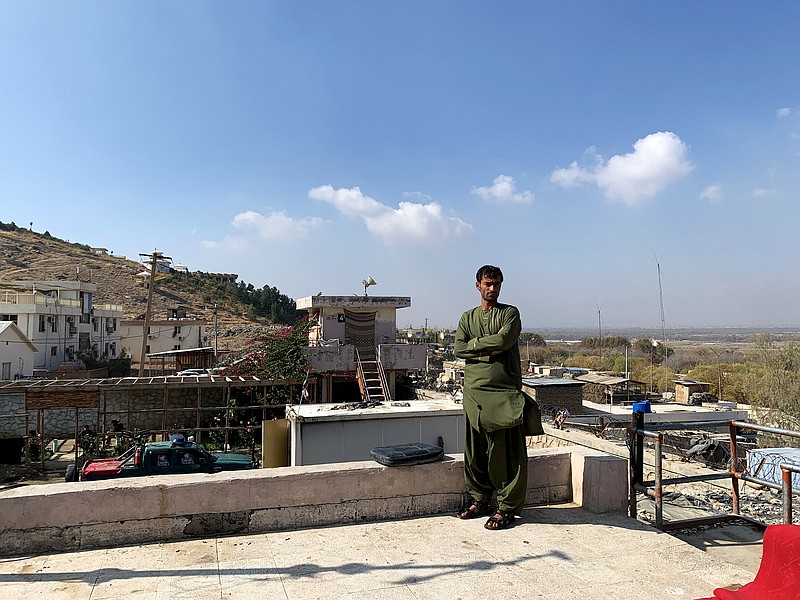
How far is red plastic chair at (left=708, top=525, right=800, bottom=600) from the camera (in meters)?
2.57

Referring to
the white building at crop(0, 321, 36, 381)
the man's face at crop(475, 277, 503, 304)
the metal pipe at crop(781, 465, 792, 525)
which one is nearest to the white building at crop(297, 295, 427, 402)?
the white building at crop(0, 321, 36, 381)

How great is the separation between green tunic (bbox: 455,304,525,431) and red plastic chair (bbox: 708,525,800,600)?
1799mm

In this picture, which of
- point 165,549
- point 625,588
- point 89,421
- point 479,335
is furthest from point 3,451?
point 625,588

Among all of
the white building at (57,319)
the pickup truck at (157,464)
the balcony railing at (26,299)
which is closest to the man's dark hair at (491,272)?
the pickup truck at (157,464)

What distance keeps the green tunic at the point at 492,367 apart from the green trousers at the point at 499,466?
133 mm

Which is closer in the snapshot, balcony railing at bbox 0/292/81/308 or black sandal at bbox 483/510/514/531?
black sandal at bbox 483/510/514/531

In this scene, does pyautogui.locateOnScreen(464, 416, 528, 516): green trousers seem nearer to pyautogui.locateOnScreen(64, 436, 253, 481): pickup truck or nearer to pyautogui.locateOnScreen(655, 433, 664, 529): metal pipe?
pyautogui.locateOnScreen(655, 433, 664, 529): metal pipe

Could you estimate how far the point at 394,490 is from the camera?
4.53 m

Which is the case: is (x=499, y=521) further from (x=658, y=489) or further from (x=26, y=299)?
(x=26, y=299)

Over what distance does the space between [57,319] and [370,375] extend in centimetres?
2372

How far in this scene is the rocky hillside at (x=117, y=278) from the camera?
68.0 m

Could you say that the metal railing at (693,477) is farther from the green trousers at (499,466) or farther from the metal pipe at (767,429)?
the green trousers at (499,466)

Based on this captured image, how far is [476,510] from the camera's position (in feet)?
14.8

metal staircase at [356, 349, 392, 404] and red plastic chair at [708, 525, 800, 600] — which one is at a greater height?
red plastic chair at [708, 525, 800, 600]
